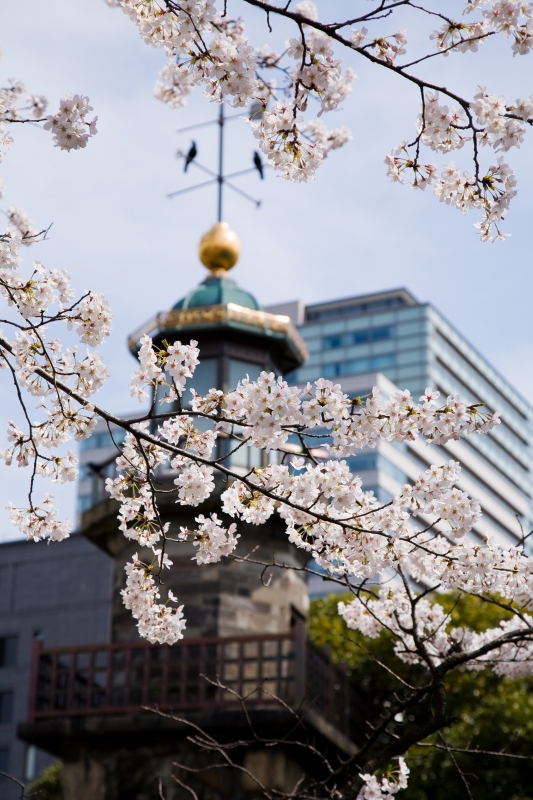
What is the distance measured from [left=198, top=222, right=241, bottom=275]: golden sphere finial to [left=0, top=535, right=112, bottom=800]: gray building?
1858 cm

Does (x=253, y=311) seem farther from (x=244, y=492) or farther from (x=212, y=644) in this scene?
(x=244, y=492)

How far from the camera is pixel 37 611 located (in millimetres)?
34688

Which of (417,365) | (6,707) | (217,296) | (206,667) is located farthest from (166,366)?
(417,365)

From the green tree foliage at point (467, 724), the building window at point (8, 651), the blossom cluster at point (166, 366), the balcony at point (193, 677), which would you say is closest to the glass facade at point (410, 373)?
the building window at point (8, 651)

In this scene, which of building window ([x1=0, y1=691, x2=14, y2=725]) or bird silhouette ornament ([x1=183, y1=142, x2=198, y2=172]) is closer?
bird silhouette ornament ([x1=183, y1=142, x2=198, y2=172])

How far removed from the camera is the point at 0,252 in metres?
6.30

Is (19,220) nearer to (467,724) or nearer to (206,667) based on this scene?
(206,667)

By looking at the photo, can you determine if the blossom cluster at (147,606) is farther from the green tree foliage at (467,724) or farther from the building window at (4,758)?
the building window at (4,758)

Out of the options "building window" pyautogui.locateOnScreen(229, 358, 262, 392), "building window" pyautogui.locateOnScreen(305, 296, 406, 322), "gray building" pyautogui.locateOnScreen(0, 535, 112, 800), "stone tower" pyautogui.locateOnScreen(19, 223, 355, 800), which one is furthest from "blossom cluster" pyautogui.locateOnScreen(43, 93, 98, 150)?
"building window" pyautogui.locateOnScreen(305, 296, 406, 322)

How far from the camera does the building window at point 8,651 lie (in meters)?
34.6

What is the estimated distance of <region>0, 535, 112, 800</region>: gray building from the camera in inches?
1330

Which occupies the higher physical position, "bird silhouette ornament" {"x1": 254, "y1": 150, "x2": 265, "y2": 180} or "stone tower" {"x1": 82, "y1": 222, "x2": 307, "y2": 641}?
"bird silhouette ornament" {"x1": 254, "y1": 150, "x2": 265, "y2": 180}

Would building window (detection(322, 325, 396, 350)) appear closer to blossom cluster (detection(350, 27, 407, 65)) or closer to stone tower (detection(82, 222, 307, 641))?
stone tower (detection(82, 222, 307, 641))

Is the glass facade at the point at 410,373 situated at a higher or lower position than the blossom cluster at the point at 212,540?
higher
